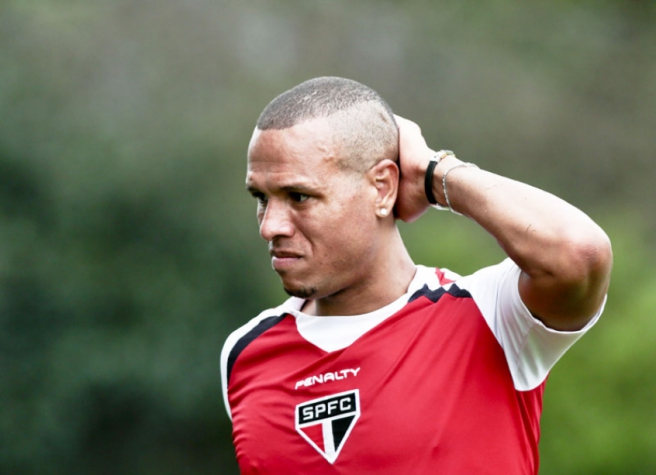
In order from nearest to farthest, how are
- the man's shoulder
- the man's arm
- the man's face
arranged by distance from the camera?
the man's arm → the man's face → the man's shoulder

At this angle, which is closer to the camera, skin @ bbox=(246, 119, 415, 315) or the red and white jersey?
the red and white jersey

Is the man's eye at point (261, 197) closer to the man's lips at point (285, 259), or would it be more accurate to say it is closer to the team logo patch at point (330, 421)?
the man's lips at point (285, 259)

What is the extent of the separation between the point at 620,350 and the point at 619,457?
822 millimetres

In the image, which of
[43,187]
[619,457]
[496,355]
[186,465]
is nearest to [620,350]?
[619,457]

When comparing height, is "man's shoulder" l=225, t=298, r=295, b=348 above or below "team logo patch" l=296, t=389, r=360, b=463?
above

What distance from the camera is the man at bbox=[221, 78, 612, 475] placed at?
2586 mm

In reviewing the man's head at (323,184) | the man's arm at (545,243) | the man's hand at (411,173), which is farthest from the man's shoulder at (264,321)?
the man's arm at (545,243)

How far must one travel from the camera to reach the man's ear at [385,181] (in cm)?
289

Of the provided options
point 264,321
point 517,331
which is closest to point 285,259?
point 264,321

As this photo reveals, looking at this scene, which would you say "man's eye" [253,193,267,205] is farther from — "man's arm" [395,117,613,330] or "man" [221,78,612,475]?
"man's arm" [395,117,613,330]

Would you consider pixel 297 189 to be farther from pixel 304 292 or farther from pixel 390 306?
pixel 390 306

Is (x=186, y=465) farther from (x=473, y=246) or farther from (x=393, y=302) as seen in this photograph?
(x=393, y=302)

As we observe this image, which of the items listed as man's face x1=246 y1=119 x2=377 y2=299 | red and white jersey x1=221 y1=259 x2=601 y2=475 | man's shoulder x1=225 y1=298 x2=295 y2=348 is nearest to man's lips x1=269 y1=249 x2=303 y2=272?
man's face x1=246 y1=119 x2=377 y2=299

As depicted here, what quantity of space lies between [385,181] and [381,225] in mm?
143
